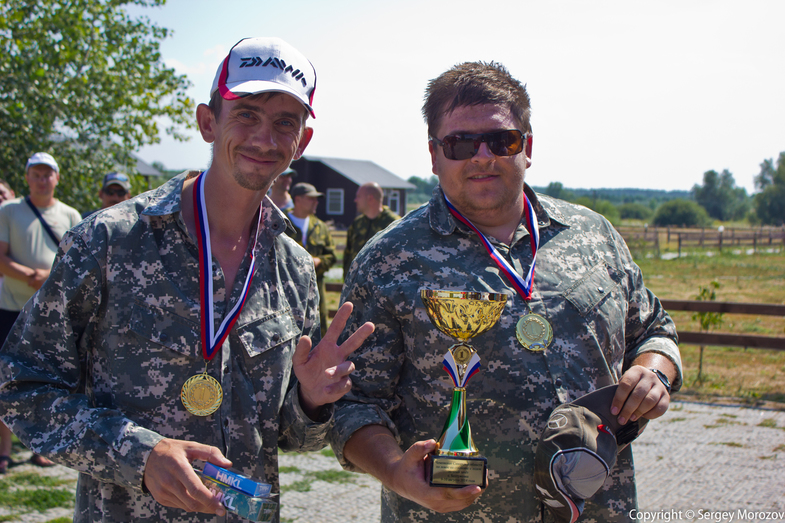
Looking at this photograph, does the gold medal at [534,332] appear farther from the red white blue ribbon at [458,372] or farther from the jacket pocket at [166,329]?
the jacket pocket at [166,329]

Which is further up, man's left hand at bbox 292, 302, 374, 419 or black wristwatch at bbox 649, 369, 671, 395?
man's left hand at bbox 292, 302, 374, 419

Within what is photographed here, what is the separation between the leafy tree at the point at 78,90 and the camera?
8.41 metres

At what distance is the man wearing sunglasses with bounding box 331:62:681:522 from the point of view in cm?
212

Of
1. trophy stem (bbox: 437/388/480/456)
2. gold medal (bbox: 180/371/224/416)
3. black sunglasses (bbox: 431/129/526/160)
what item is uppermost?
black sunglasses (bbox: 431/129/526/160)

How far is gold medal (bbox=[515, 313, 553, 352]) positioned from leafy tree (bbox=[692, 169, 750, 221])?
100768 millimetres

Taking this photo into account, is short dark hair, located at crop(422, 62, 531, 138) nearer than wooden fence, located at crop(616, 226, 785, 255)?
Yes

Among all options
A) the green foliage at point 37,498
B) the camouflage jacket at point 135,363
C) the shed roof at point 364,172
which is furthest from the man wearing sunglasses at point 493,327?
the shed roof at point 364,172

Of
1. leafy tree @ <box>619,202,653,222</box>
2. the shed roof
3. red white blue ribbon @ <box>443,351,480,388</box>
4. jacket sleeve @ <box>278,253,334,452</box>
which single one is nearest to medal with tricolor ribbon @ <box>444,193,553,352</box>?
red white blue ribbon @ <box>443,351,480,388</box>

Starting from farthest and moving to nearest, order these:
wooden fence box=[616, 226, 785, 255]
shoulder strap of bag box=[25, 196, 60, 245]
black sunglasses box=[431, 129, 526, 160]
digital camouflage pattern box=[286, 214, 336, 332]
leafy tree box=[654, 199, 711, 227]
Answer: leafy tree box=[654, 199, 711, 227] < wooden fence box=[616, 226, 785, 255] < digital camouflage pattern box=[286, 214, 336, 332] < shoulder strap of bag box=[25, 196, 60, 245] < black sunglasses box=[431, 129, 526, 160]

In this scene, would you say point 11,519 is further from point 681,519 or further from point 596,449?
point 681,519

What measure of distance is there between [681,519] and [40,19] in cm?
1001

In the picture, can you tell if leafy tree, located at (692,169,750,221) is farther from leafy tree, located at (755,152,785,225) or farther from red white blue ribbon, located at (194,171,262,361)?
red white blue ribbon, located at (194,171,262,361)

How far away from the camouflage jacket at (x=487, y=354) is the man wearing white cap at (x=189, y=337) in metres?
0.28

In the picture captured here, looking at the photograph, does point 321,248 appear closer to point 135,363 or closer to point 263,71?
point 263,71
